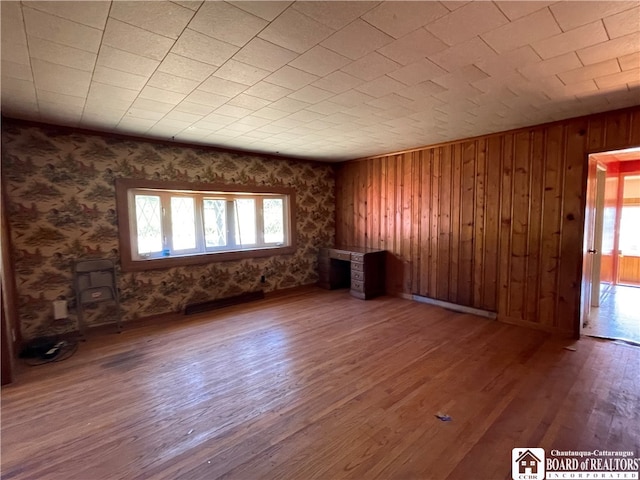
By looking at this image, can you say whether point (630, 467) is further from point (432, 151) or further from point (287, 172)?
point (287, 172)

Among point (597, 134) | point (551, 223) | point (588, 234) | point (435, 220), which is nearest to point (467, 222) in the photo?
point (435, 220)

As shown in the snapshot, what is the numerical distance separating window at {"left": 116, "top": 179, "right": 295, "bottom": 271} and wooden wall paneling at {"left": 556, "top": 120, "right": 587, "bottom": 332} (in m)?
3.84

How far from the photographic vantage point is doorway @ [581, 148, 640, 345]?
3524mm

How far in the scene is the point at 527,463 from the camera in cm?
170

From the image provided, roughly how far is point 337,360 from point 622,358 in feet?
8.66

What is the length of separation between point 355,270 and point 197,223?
2.57m

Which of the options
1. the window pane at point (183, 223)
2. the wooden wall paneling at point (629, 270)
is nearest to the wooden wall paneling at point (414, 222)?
the window pane at point (183, 223)

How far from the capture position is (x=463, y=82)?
2.33 metres

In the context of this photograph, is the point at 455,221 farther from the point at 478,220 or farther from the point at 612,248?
the point at 612,248

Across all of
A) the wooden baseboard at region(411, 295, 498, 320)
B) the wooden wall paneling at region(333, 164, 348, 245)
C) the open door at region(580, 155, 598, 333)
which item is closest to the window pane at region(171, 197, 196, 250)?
the wooden wall paneling at region(333, 164, 348, 245)

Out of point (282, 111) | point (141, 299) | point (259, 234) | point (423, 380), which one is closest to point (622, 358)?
point (423, 380)

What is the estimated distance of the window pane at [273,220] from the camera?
17.6 ft

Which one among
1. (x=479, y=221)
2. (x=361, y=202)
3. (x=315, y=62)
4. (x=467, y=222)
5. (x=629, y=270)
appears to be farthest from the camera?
(x=629, y=270)

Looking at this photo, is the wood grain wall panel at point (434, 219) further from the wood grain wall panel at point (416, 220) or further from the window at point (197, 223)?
the window at point (197, 223)
